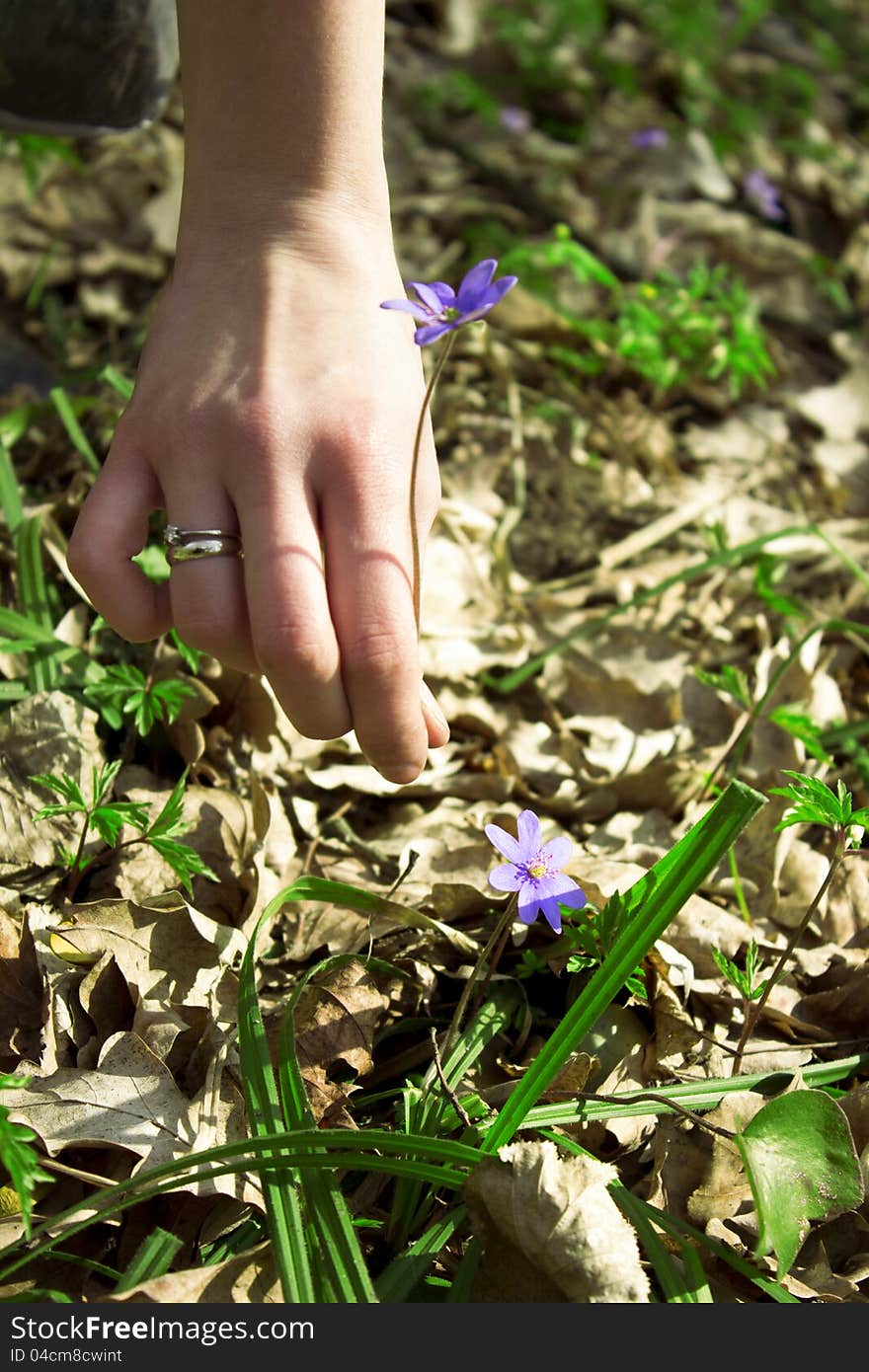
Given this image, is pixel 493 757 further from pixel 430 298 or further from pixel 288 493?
pixel 430 298

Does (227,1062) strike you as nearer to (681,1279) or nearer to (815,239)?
(681,1279)

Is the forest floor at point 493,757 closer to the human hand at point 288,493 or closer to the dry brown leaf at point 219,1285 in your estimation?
the dry brown leaf at point 219,1285

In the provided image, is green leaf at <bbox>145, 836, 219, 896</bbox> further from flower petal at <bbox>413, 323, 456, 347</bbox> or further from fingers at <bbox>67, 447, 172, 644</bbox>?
flower petal at <bbox>413, 323, 456, 347</bbox>

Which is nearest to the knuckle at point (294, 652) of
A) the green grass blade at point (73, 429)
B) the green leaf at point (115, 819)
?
the green leaf at point (115, 819)

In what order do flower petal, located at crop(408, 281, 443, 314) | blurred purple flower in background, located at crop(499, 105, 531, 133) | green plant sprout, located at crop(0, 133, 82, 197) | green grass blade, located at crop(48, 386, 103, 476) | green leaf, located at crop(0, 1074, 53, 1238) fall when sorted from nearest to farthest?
green leaf, located at crop(0, 1074, 53, 1238) → flower petal, located at crop(408, 281, 443, 314) → green grass blade, located at crop(48, 386, 103, 476) → green plant sprout, located at crop(0, 133, 82, 197) → blurred purple flower in background, located at crop(499, 105, 531, 133)

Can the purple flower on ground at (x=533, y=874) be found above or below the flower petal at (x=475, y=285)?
below

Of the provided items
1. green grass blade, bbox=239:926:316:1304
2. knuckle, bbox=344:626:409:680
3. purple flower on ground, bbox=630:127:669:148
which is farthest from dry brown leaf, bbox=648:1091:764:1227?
purple flower on ground, bbox=630:127:669:148

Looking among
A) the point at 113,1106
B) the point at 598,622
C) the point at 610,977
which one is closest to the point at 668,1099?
the point at 610,977
